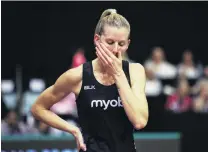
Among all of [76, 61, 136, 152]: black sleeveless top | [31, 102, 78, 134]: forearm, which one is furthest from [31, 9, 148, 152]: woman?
[31, 102, 78, 134]: forearm

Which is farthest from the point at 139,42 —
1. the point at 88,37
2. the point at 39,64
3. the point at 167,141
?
the point at 167,141

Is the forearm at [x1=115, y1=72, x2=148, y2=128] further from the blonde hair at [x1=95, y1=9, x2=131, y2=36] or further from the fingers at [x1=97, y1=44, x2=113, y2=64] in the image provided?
the blonde hair at [x1=95, y1=9, x2=131, y2=36]

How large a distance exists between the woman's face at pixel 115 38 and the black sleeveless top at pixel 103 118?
209 mm

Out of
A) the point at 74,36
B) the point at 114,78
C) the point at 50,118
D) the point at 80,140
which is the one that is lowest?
the point at 80,140

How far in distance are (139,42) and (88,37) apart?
121 centimetres

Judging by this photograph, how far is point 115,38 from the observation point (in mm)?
4566

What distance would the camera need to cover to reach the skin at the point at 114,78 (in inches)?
176

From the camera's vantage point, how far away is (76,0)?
15.0m

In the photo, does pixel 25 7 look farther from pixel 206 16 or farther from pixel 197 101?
pixel 197 101

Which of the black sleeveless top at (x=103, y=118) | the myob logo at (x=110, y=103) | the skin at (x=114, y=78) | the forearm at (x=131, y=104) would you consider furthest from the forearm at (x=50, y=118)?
the forearm at (x=131, y=104)

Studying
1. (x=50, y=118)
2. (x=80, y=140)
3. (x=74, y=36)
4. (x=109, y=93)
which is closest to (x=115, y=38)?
(x=109, y=93)

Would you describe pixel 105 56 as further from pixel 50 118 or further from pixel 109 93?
pixel 50 118

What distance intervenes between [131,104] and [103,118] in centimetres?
34

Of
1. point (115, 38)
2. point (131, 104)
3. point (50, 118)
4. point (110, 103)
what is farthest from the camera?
point (50, 118)
